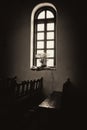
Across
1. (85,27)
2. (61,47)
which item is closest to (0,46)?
(61,47)

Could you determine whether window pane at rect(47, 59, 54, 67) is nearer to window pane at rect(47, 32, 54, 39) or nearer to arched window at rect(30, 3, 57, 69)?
arched window at rect(30, 3, 57, 69)

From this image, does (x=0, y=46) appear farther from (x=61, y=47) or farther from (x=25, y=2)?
(x=61, y=47)

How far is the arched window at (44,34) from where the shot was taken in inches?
252

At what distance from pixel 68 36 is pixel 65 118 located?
10.6ft

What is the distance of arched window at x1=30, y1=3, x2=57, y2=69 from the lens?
6.39 meters

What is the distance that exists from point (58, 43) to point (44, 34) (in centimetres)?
80

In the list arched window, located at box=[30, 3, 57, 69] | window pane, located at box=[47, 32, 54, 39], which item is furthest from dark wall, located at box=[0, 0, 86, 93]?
window pane, located at box=[47, 32, 54, 39]

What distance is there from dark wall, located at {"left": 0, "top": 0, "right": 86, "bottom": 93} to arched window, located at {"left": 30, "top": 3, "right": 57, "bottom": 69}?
290mm

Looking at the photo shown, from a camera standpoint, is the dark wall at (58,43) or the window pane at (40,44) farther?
the window pane at (40,44)

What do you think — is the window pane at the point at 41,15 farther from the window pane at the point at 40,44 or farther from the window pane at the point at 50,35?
the window pane at the point at 40,44

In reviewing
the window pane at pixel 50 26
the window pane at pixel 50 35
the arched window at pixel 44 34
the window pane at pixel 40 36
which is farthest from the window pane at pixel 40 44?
the window pane at pixel 50 26

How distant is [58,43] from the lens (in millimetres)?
6008

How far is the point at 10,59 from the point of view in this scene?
639cm

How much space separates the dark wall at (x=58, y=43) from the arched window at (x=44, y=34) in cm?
29
